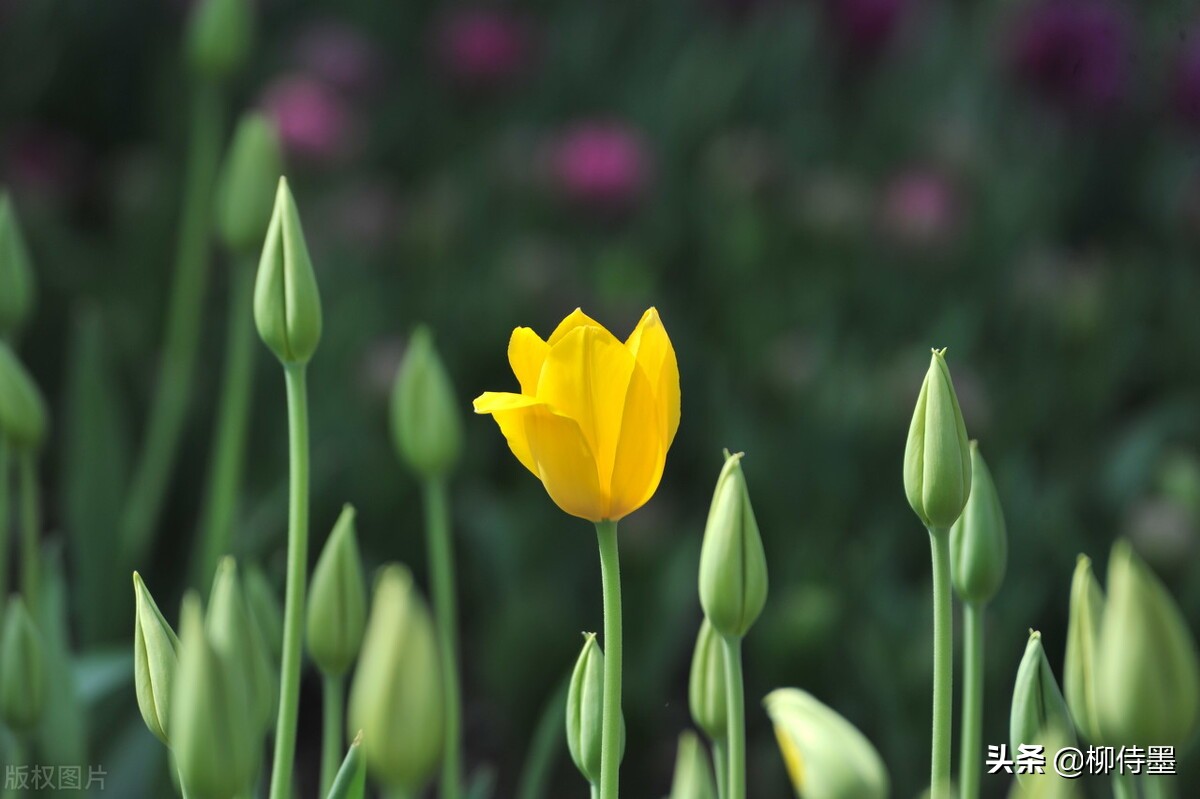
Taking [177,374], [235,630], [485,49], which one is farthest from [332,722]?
[485,49]

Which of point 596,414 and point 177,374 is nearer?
point 596,414

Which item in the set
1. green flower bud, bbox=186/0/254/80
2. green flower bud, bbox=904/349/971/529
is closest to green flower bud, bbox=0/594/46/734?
green flower bud, bbox=904/349/971/529

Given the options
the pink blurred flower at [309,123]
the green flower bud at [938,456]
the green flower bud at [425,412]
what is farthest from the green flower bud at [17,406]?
the pink blurred flower at [309,123]

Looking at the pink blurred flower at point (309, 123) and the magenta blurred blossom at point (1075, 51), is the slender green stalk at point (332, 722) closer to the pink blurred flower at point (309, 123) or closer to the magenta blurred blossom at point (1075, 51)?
the pink blurred flower at point (309, 123)

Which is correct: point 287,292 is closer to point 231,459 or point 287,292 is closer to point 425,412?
point 425,412

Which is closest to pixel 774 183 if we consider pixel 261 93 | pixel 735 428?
pixel 735 428

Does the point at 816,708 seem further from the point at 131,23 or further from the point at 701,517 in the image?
the point at 131,23

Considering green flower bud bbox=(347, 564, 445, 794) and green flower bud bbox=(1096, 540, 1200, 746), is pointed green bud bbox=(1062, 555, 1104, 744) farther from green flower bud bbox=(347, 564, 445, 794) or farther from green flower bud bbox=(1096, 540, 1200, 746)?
green flower bud bbox=(347, 564, 445, 794)
